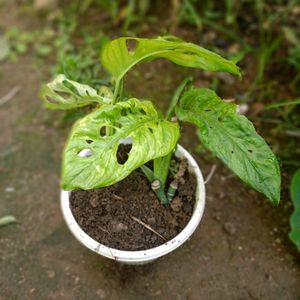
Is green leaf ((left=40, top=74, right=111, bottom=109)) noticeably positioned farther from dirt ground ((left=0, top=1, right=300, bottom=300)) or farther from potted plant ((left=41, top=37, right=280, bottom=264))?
dirt ground ((left=0, top=1, right=300, bottom=300))

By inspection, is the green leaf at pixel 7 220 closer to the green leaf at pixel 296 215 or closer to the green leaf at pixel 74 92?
the green leaf at pixel 74 92

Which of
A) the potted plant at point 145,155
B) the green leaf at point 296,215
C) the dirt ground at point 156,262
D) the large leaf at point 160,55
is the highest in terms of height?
the large leaf at point 160,55

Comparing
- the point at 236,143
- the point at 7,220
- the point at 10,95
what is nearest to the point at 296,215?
the point at 236,143

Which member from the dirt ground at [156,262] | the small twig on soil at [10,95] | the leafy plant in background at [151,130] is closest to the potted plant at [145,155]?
the leafy plant in background at [151,130]

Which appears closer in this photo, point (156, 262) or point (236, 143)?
point (236, 143)

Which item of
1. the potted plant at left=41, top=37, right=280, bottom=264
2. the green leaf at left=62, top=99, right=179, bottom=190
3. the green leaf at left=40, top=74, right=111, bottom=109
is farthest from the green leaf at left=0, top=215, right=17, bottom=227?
the green leaf at left=62, top=99, right=179, bottom=190

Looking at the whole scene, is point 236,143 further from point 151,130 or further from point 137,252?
point 137,252
